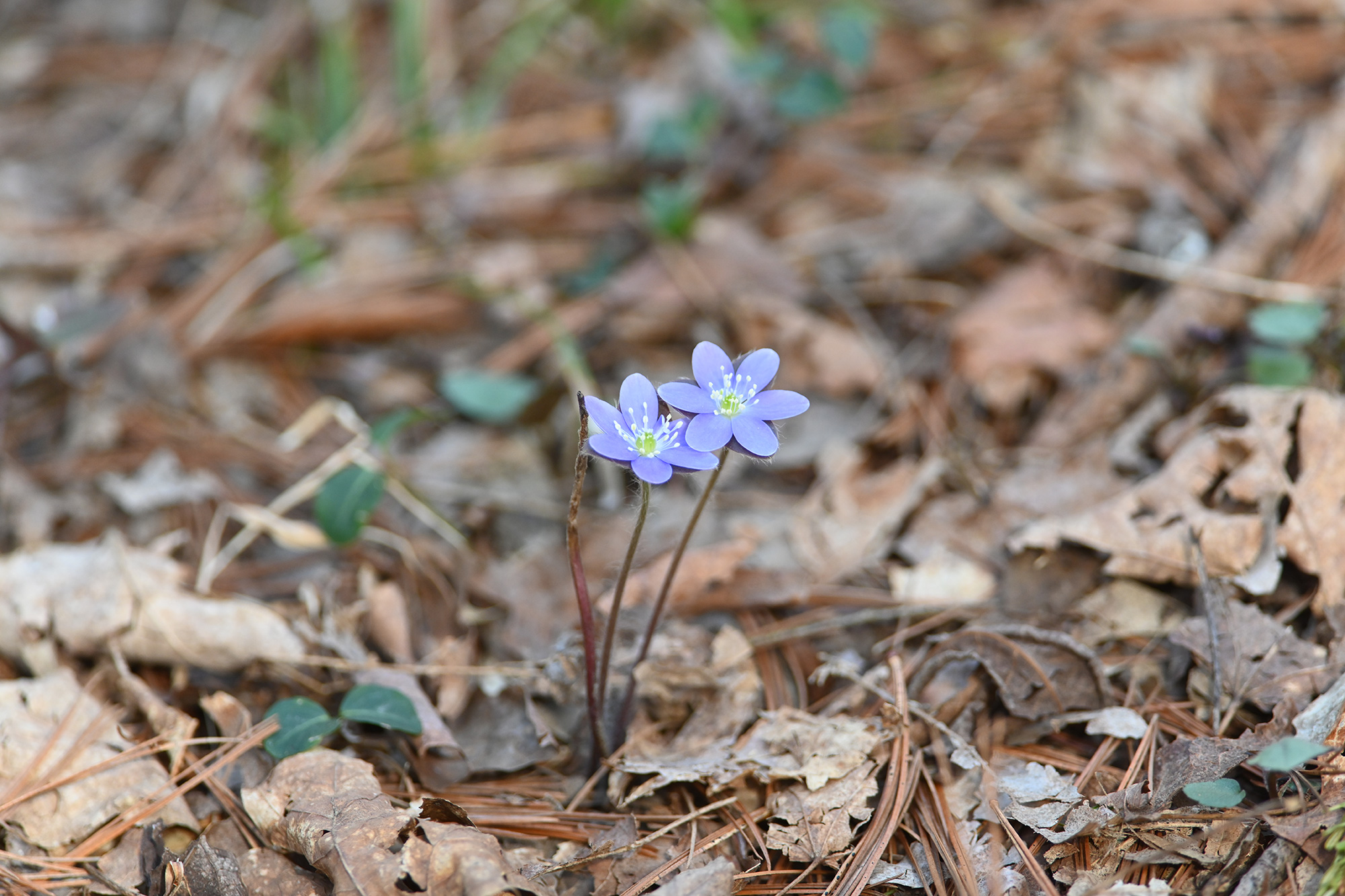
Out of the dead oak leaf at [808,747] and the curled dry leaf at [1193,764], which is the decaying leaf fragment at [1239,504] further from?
the dead oak leaf at [808,747]

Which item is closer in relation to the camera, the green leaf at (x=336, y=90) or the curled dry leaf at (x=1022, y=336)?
the curled dry leaf at (x=1022, y=336)

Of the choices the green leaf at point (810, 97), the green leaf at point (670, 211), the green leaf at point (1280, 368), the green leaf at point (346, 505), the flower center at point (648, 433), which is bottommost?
the green leaf at point (1280, 368)

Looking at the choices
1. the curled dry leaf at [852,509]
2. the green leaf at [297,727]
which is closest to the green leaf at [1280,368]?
the curled dry leaf at [852,509]

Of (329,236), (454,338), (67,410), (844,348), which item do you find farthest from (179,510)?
(844,348)

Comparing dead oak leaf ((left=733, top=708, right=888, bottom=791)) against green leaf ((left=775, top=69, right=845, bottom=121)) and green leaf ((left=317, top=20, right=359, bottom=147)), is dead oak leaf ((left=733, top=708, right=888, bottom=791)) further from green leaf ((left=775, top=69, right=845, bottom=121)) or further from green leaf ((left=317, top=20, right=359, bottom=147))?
green leaf ((left=317, top=20, right=359, bottom=147))

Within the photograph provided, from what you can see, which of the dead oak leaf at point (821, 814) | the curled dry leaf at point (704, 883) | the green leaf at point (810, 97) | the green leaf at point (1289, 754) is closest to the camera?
the green leaf at point (1289, 754)

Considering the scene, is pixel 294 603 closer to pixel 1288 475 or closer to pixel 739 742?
pixel 739 742
